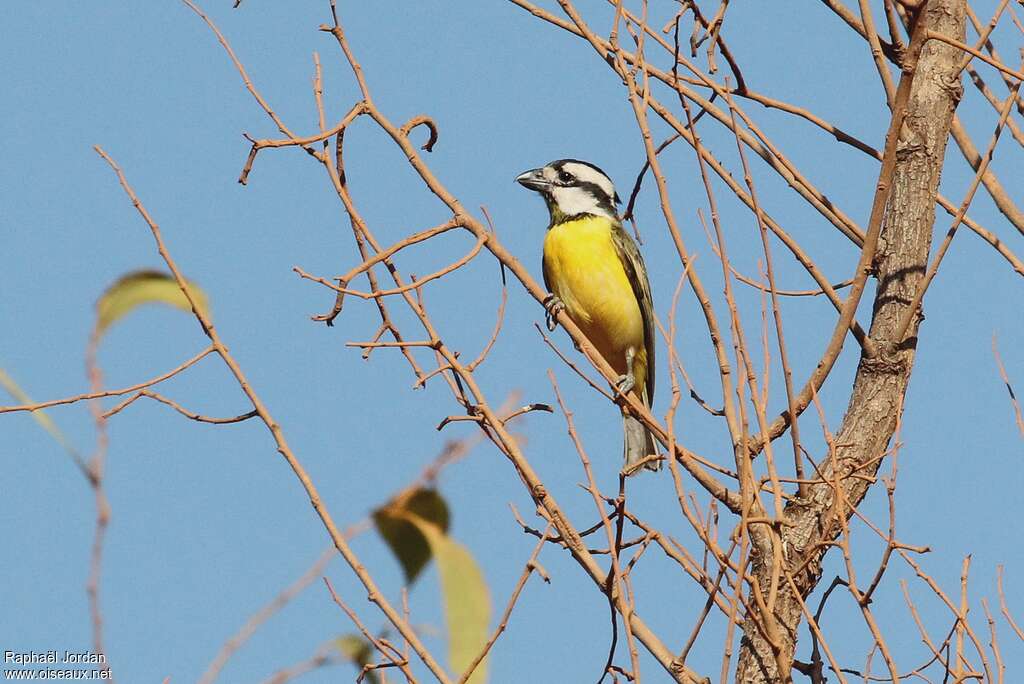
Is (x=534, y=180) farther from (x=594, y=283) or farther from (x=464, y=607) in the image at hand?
(x=464, y=607)

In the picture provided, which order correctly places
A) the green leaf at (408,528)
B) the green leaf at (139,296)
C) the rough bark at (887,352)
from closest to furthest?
the green leaf at (139,296), the green leaf at (408,528), the rough bark at (887,352)

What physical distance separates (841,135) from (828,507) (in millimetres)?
1367

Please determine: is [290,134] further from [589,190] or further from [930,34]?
[589,190]

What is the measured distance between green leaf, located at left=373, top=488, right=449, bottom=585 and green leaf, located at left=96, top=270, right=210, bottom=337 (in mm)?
685

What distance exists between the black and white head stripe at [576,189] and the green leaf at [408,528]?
13.2 ft

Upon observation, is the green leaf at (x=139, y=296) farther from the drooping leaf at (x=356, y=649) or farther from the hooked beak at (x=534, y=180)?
Result: the hooked beak at (x=534, y=180)

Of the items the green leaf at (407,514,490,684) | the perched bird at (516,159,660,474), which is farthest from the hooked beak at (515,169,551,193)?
the green leaf at (407,514,490,684)

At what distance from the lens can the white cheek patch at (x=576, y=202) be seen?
719 cm

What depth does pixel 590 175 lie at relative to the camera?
23.9 ft

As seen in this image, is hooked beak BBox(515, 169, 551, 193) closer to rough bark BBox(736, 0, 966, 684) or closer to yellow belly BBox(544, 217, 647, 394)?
yellow belly BBox(544, 217, 647, 394)

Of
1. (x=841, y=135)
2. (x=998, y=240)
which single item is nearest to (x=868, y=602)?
(x=998, y=240)

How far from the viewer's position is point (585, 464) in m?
3.20

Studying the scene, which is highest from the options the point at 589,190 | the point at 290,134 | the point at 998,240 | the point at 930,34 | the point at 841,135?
the point at 589,190

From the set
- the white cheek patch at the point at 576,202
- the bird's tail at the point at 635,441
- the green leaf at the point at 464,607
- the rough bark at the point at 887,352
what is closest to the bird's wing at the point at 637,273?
the white cheek patch at the point at 576,202
